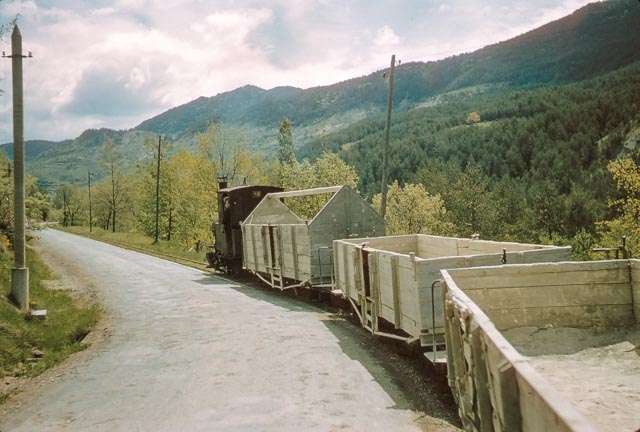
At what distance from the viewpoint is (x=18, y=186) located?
41.3 ft

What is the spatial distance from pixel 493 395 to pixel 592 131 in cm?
12482

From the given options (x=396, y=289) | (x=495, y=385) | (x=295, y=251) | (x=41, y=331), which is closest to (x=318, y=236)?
(x=295, y=251)

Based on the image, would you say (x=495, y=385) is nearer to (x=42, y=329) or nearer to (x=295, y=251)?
(x=42, y=329)

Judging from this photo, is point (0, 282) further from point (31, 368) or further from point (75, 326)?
point (31, 368)

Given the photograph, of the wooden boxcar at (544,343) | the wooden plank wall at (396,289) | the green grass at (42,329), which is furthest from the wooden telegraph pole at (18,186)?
the wooden boxcar at (544,343)

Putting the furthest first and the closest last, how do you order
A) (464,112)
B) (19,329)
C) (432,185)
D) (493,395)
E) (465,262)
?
(464,112) < (432,185) < (19,329) < (465,262) < (493,395)

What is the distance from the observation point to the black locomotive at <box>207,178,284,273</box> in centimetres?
2020

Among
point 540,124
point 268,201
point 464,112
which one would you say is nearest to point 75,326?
point 268,201

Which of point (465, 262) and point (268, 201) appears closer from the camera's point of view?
point (465, 262)

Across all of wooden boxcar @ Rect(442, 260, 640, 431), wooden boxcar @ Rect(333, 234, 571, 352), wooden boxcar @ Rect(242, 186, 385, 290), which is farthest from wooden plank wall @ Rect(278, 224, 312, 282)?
wooden boxcar @ Rect(442, 260, 640, 431)

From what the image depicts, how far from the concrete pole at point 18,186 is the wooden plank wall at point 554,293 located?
445 inches

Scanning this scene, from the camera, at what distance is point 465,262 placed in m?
6.89

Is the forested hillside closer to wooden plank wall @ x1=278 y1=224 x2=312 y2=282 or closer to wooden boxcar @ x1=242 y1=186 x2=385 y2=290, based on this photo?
wooden boxcar @ x1=242 y1=186 x2=385 y2=290

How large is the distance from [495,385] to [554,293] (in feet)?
9.59
